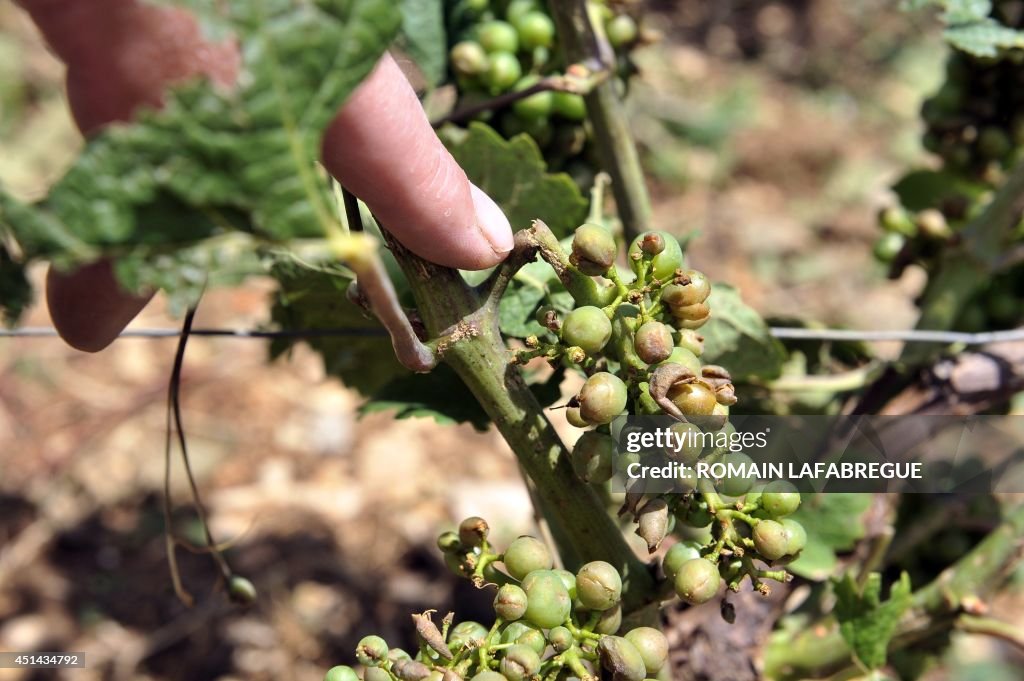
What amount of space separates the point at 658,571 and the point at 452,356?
0.31 metres

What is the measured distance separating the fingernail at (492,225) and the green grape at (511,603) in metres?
0.29

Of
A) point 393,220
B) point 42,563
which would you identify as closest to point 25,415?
point 42,563

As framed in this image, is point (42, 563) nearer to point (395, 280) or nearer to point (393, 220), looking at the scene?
point (395, 280)

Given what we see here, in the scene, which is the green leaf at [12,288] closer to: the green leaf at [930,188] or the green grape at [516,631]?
the green grape at [516,631]

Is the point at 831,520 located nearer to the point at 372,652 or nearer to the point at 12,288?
the point at 372,652

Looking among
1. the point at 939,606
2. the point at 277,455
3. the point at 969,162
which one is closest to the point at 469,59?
the point at 969,162

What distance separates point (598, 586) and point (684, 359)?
0.19m

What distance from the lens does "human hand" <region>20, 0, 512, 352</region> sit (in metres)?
0.57

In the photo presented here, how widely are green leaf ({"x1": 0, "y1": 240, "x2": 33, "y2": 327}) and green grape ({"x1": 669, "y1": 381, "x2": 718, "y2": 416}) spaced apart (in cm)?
47

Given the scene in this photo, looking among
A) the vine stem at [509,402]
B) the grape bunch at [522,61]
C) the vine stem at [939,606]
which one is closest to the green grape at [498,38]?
the grape bunch at [522,61]

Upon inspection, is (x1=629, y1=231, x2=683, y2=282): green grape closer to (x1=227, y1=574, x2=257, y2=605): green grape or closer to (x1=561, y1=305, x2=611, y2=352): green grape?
(x1=561, y1=305, x2=611, y2=352): green grape

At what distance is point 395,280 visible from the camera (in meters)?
1.13

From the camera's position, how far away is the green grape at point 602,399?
0.71m

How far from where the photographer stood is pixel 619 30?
4.18ft
